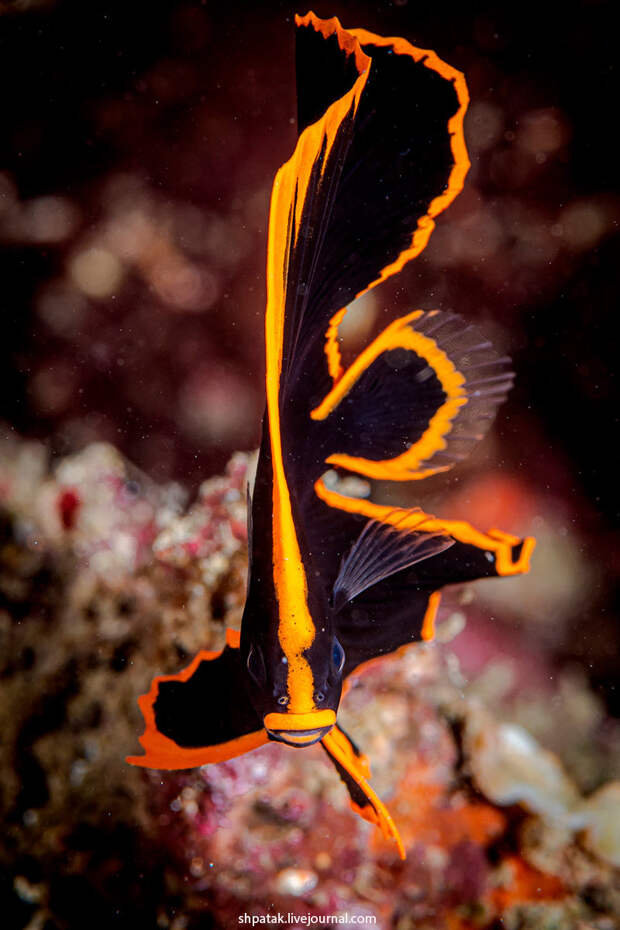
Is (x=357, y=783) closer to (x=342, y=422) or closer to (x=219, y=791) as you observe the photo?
(x=219, y=791)

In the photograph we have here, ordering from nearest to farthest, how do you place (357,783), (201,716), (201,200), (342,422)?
(357,783) < (201,716) < (342,422) < (201,200)

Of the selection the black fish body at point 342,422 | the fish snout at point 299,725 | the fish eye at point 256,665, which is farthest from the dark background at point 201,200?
the fish snout at point 299,725

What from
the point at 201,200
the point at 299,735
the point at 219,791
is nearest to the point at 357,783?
the point at 299,735

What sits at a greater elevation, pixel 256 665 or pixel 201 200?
pixel 201 200

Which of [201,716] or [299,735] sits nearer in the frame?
[299,735]

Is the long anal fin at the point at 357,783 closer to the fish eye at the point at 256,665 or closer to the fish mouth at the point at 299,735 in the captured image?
the fish mouth at the point at 299,735

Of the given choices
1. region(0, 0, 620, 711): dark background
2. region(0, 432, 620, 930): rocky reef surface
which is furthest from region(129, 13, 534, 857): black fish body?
region(0, 0, 620, 711): dark background

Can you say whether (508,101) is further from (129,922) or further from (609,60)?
(129,922)
